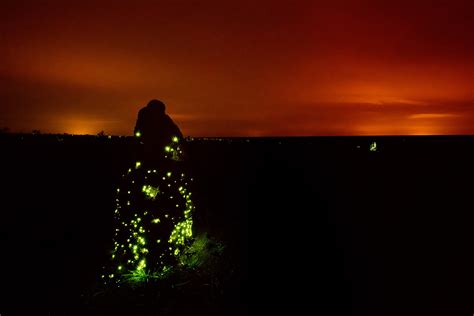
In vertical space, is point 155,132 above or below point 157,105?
below

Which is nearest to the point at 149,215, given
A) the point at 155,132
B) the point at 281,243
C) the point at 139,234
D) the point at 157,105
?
the point at 139,234

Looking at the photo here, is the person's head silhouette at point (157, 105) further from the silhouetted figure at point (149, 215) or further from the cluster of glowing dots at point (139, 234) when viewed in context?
the cluster of glowing dots at point (139, 234)

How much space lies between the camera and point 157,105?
7695 millimetres

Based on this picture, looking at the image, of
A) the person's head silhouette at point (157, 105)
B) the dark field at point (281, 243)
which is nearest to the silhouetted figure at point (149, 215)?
the dark field at point (281, 243)

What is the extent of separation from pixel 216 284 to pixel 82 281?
239cm

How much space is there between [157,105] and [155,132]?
964mm

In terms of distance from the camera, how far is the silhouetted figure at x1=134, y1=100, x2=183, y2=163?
6.60 metres

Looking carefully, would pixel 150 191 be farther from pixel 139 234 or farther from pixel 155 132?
pixel 155 132

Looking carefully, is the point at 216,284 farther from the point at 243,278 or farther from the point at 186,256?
the point at 186,256

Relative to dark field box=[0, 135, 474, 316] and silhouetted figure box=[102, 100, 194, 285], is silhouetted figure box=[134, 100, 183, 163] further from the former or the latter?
dark field box=[0, 135, 474, 316]

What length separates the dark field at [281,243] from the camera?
561cm

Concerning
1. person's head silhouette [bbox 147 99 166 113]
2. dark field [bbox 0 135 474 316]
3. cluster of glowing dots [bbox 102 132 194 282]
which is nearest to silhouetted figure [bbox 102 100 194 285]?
cluster of glowing dots [bbox 102 132 194 282]

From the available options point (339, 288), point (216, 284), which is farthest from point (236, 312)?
point (339, 288)

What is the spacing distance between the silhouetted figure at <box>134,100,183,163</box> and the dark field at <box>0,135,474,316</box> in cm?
230
